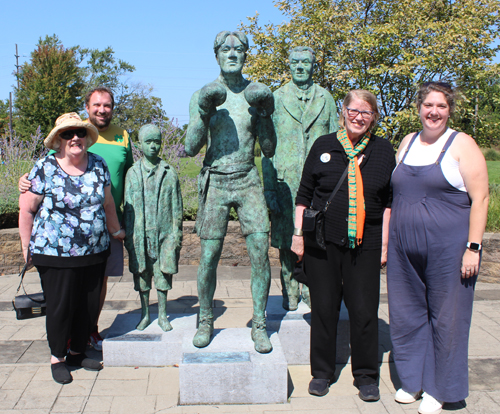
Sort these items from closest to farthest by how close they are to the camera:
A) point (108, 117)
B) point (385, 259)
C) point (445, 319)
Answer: point (445, 319) → point (385, 259) → point (108, 117)

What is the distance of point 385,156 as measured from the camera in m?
3.17

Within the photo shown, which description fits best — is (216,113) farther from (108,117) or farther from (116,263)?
(116,263)

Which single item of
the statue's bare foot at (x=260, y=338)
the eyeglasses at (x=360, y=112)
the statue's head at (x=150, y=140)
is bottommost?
the statue's bare foot at (x=260, y=338)

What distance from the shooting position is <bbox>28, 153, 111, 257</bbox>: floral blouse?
10.7 feet

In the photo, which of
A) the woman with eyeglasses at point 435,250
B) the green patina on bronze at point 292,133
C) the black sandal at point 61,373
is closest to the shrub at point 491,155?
the green patina on bronze at point 292,133

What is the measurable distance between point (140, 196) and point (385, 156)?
185 centimetres

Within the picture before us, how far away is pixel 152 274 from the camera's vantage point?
3.91 meters

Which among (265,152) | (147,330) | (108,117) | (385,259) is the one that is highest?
(108,117)

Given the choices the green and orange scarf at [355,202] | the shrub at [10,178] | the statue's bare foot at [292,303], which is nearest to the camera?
the green and orange scarf at [355,202]

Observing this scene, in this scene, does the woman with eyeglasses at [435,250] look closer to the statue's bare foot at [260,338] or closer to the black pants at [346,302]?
the black pants at [346,302]

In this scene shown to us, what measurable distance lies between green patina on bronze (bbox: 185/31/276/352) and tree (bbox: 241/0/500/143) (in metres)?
5.75

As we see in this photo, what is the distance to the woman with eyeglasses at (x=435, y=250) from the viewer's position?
293 cm

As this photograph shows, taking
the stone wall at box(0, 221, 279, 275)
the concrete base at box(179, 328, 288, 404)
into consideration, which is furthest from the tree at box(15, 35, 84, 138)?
the concrete base at box(179, 328, 288, 404)

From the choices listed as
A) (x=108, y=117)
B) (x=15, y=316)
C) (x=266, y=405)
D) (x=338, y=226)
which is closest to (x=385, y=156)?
(x=338, y=226)
